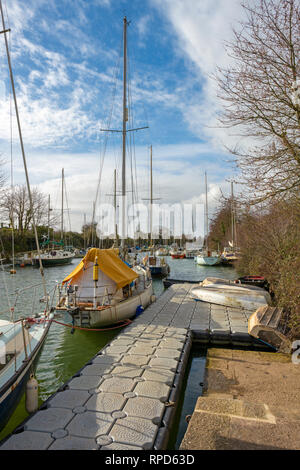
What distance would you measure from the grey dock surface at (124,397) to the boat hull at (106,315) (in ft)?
3.95

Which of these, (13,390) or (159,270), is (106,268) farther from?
(159,270)

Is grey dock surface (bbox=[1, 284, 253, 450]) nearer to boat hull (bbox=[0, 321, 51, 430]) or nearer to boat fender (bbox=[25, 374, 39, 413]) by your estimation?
boat fender (bbox=[25, 374, 39, 413])

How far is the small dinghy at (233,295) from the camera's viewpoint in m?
14.1

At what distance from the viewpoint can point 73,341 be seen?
12422 mm

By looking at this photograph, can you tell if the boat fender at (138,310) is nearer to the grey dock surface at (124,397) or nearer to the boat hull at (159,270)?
the grey dock surface at (124,397)

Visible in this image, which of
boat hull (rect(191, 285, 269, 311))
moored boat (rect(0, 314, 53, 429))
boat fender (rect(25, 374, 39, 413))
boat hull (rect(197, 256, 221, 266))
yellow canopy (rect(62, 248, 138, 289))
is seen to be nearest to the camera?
moored boat (rect(0, 314, 53, 429))

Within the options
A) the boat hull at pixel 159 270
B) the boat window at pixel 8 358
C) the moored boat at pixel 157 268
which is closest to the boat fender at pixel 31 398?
the boat window at pixel 8 358

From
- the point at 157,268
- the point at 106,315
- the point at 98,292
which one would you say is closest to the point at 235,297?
the point at 106,315

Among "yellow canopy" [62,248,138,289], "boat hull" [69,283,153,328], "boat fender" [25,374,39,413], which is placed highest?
"yellow canopy" [62,248,138,289]

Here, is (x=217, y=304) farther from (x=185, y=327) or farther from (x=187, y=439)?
(x=187, y=439)

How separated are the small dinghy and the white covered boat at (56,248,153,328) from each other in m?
4.03

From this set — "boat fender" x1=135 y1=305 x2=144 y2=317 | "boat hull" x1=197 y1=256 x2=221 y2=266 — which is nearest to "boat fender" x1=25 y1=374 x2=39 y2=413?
"boat fender" x1=135 y1=305 x2=144 y2=317

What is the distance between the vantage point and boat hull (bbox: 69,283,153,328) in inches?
454

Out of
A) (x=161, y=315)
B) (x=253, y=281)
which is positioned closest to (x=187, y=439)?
(x=161, y=315)
